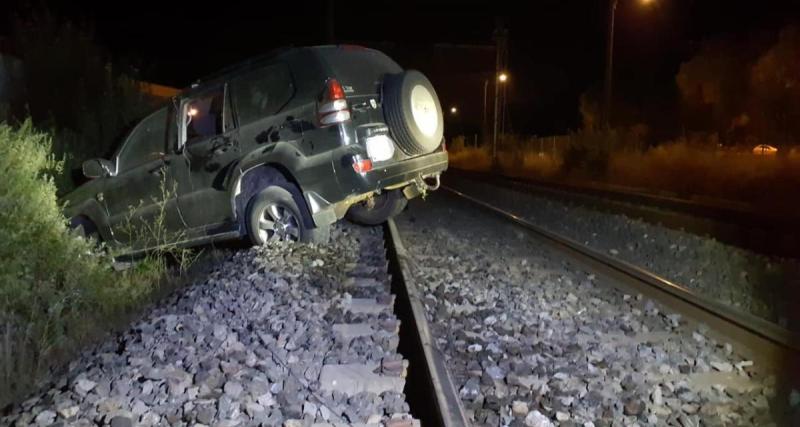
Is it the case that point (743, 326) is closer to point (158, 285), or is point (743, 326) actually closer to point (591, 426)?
point (591, 426)

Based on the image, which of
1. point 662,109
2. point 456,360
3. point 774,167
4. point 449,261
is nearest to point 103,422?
point 456,360

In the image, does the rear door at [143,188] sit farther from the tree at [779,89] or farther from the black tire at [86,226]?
the tree at [779,89]

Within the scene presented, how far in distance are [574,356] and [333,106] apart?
3328 mm

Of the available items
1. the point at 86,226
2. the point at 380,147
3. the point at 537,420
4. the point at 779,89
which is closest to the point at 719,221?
the point at 380,147

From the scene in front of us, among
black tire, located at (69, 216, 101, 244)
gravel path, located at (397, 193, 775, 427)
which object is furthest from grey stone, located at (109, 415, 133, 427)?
black tire, located at (69, 216, 101, 244)

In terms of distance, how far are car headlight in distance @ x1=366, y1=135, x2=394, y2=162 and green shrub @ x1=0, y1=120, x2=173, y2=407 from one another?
2.62 m

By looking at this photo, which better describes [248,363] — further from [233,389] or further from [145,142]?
[145,142]

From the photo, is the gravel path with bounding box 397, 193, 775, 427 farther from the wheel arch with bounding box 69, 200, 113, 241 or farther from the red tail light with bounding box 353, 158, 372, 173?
the wheel arch with bounding box 69, 200, 113, 241

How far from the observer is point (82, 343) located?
5.39 metres

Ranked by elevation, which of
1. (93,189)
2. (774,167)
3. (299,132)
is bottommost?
(774,167)

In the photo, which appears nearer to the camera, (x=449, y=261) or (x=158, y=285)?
(x=158, y=285)

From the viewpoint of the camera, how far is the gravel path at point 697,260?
275 inches

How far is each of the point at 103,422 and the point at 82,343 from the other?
6.61 feet

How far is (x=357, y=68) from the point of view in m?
7.59
